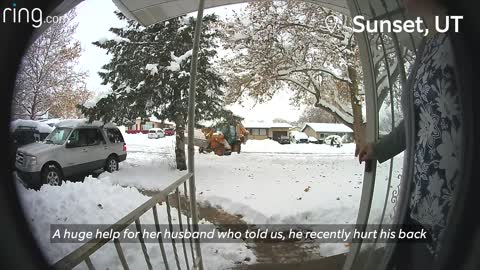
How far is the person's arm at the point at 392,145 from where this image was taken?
48.0 inches

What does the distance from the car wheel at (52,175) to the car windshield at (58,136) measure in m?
0.52

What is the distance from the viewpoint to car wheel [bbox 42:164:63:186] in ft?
20.0

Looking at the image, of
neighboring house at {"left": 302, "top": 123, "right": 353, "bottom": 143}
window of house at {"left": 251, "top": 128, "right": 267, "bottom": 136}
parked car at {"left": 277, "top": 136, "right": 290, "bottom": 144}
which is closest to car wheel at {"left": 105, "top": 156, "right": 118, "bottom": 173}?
window of house at {"left": 251, "top": 128, "right": 267, "bottom": 136}

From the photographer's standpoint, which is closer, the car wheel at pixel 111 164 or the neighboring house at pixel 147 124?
the car wheel at pixel 111 164

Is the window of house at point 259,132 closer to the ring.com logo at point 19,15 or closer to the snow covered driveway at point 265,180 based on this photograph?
the snow covered driveway at point 265,180

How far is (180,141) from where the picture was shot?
392 inches

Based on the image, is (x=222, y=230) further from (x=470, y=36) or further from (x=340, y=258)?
(x=470, y=36)

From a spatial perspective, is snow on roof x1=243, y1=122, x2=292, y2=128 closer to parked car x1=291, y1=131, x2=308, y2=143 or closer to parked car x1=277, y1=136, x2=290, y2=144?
parked car x1=277, y1=136, x2=290, y2=144

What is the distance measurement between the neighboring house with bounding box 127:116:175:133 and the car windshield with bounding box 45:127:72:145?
7.62 ft

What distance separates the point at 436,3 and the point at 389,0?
86 cm

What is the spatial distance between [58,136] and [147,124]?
9.59 ft

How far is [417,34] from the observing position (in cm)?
117

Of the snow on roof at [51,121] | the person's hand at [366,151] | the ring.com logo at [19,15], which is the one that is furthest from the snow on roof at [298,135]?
the ring.com logo at [19,15]

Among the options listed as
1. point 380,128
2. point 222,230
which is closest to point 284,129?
point 222,230
